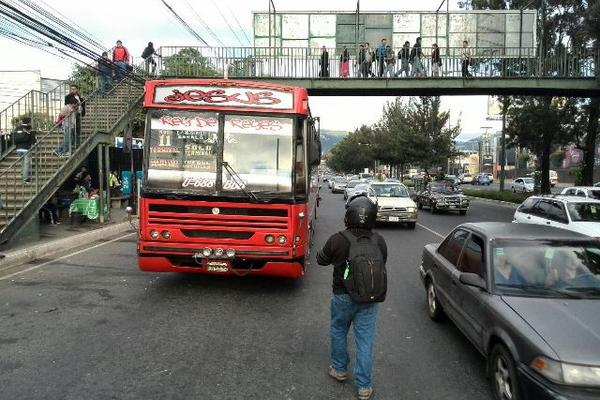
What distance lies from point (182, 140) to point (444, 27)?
22535 millimetres

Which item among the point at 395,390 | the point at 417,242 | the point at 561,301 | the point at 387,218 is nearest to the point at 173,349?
the point at 395,390

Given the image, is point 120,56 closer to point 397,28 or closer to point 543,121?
point 397,28

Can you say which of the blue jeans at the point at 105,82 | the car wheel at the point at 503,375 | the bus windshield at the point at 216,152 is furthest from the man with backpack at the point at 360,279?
the blue jeans at the point at 105,82

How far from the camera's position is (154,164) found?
755 cm

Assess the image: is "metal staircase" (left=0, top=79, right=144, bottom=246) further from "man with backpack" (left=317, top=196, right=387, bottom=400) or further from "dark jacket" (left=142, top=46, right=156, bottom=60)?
"man with backpack" (left=317, top=196, right=387, bottom=400)

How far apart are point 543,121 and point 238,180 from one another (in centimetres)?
2660

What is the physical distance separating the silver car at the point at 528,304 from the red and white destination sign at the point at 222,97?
10.5ft

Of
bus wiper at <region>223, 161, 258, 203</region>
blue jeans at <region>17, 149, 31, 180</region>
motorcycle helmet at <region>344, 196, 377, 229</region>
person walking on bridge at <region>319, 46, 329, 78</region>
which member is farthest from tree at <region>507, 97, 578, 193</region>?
motorcycle helmet at <region>344, 196, 377, 229</region>

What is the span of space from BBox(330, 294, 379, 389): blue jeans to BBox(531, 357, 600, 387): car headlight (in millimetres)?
1355

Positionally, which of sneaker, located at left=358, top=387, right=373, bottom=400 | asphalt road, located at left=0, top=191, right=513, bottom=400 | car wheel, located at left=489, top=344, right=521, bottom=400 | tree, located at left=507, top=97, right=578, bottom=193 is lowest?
asphalt road, located at left=0, top=191, right=513, bottom=400

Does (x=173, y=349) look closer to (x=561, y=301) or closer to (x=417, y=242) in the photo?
(x=561, y=301)

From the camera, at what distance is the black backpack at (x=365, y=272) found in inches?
171

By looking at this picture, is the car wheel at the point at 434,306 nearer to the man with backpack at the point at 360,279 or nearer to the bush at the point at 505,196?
the man with backpack at the point at 360,279

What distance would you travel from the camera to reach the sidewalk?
1077cm
